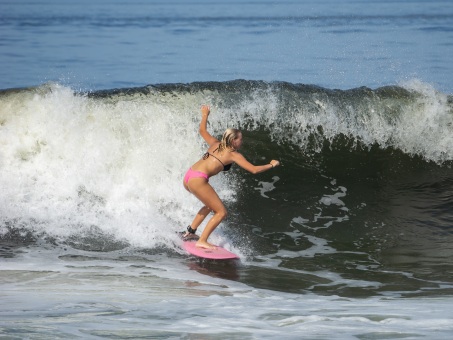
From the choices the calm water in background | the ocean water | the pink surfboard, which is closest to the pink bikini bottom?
the pink surfboard

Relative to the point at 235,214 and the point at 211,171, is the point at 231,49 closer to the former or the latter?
the point at 235,214

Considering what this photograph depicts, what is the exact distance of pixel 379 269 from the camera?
8664 millimetres

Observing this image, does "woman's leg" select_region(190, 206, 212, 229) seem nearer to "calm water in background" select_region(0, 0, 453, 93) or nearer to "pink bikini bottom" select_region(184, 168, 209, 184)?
"pink bikini bottom" select_region(184, 168, 209, 184)

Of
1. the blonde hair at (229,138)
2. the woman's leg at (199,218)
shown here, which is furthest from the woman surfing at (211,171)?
the woman's leg at (199,218)

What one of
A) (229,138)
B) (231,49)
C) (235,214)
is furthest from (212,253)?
(231,49)

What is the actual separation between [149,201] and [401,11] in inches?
1577

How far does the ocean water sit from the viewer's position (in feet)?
21.8

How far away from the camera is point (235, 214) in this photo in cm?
1088

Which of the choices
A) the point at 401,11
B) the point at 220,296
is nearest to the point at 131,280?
the point at 220,296

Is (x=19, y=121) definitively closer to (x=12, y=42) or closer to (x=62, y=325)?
(x=62, y=325)

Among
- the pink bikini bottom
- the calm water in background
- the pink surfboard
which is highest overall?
the calm water in background

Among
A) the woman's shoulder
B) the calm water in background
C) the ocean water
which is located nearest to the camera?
the ocean water

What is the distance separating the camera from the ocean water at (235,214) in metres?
6.64

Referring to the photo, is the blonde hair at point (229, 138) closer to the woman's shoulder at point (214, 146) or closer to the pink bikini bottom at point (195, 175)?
the woman's shoulder at point (214, 146)
